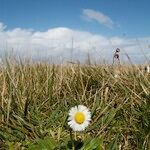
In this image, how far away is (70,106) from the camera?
379 centimetres

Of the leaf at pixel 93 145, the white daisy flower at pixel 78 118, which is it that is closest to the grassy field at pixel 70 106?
the leaf at pixel 93 145

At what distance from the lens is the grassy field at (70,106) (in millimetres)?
3285

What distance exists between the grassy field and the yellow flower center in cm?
38

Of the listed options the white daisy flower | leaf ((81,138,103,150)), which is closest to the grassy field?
leaf ((81,138,103,150))

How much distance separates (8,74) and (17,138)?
885mm

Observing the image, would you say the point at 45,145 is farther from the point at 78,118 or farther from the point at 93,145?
the point at 78,118

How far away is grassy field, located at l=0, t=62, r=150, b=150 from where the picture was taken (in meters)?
3.29

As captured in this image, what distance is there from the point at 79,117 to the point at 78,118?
0.04 ft

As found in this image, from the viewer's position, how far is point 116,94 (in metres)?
3.93

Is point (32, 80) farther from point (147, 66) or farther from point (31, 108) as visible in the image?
point (147, 66)

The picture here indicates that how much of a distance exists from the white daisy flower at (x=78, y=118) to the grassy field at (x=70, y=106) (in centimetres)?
38

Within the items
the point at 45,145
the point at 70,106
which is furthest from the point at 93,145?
the point at 70,106

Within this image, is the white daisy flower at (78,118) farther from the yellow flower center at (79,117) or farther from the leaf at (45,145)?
the leaf at (45,145)

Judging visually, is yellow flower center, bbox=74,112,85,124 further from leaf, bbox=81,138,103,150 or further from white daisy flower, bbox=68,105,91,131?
leaf, bbox=81,138,103,150
